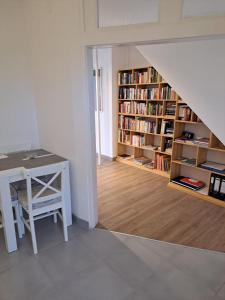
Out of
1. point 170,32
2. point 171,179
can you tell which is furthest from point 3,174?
point 171,179

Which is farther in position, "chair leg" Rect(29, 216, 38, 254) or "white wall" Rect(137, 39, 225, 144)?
"chair leg" Rect(29, 216, 38, 254)

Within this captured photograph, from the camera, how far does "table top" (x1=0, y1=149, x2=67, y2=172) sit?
2263mm

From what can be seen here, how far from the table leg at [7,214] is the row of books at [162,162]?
2.76 meters

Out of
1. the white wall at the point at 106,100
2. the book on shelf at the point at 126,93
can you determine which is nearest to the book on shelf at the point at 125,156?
the white wall at the point at 106,100

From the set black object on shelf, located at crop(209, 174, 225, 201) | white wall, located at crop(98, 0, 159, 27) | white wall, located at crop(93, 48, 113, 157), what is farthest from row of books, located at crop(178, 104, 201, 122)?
white wall, located at crop(98, 0, 159, 27)

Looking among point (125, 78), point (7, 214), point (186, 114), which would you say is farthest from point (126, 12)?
point (125, 78)

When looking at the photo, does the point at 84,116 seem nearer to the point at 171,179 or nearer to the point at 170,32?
the point at 170,32

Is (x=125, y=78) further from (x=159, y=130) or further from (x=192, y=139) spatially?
(x=192, y=139)

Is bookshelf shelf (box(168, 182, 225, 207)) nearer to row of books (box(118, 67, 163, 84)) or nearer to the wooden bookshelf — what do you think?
the wooden bookshelf

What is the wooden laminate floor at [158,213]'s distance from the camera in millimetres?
2432

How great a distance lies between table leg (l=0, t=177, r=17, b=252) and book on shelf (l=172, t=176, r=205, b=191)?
97.6 inches

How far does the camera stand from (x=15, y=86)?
2.78m

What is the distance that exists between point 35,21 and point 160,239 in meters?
2.74

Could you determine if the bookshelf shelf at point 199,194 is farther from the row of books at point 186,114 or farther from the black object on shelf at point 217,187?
the row of books at point 186,114
